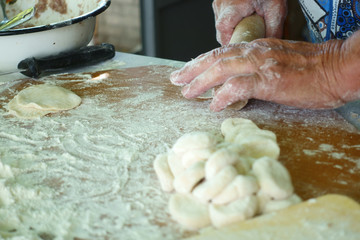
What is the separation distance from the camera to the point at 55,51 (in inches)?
77.5

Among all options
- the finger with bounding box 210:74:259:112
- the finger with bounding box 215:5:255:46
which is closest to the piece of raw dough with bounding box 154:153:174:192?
the finger with bounding box 210:74:259:112

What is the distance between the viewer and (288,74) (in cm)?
137

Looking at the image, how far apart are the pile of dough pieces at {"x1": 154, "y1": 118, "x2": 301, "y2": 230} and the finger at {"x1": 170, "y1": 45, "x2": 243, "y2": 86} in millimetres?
465

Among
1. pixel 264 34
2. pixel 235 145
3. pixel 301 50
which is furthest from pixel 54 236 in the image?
pixel 264 34

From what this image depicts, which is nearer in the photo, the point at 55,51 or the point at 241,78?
the point at 241,78

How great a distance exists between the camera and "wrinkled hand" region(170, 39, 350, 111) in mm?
1368

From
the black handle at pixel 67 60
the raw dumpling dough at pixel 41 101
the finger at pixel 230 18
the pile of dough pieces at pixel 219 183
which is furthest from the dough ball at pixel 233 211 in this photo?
the black handle at pixel 67 60

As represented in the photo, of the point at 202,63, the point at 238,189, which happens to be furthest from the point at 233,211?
the point at 202,63

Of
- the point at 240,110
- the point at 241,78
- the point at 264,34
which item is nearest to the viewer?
the point at 241,78

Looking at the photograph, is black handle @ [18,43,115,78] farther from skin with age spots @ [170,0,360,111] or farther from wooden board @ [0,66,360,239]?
skin with age spots @ [170,0,360,111]

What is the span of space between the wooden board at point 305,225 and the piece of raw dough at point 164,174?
7.9 inches

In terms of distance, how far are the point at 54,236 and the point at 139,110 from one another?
73cm

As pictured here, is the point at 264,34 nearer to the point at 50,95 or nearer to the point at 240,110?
the point at 240,110

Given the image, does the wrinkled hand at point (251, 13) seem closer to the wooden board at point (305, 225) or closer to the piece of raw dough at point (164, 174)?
the piece of raw dough at point (164, 174)
